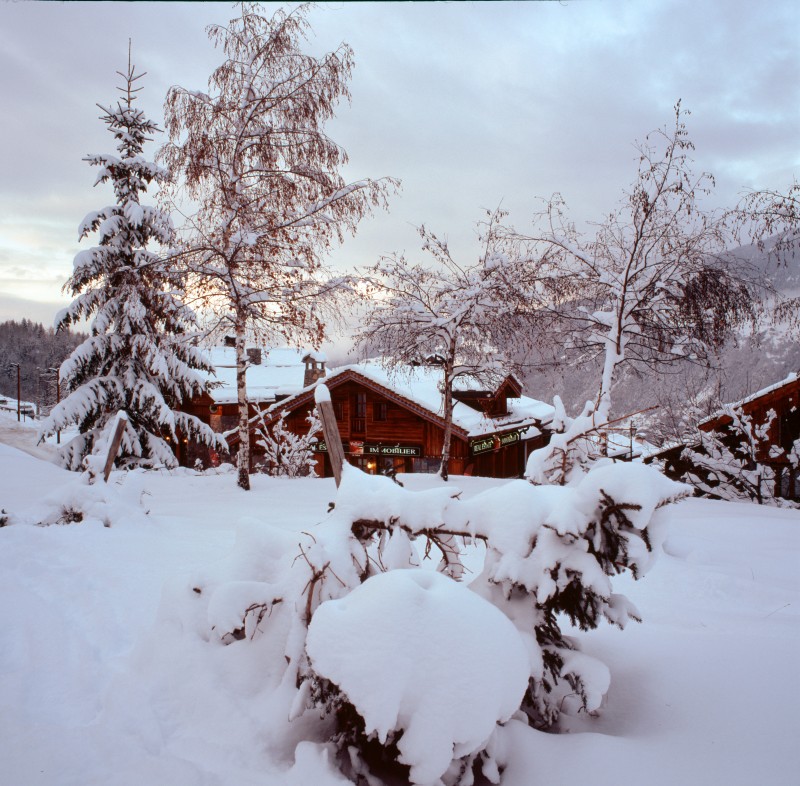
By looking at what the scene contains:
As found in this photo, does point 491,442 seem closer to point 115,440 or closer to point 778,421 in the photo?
point 778,421

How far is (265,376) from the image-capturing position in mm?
28250

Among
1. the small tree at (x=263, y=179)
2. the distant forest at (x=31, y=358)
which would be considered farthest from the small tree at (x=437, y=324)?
the distant forest at (x=31, y=358)

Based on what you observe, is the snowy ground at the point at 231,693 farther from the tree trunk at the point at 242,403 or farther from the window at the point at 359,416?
the window at the point at 359,416

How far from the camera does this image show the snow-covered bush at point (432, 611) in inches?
74.5

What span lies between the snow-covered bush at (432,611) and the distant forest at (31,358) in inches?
2686

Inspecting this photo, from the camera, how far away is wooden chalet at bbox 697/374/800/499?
12.6 meters

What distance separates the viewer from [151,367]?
13727 mm

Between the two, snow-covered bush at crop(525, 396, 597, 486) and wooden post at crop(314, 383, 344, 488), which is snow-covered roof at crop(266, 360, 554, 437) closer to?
snow-covered bush at crop(525, 396, 597, 486)

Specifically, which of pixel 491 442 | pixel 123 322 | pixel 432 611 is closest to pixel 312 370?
pixel 491 442

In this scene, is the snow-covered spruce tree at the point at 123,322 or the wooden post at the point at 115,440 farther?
the snow-covered spruce tree at the point at 123,322

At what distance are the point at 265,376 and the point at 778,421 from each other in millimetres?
24221

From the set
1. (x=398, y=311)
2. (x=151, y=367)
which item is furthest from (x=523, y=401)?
(x=151, y=367)

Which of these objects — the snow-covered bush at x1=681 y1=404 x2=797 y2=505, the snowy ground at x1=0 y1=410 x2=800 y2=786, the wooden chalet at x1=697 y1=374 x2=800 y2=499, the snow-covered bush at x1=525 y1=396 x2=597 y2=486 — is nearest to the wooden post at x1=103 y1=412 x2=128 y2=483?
the snowy ground at x1=0 y1=410 x2=800 y2=786

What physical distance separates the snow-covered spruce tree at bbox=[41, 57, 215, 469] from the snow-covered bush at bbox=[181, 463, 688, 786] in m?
12.2
